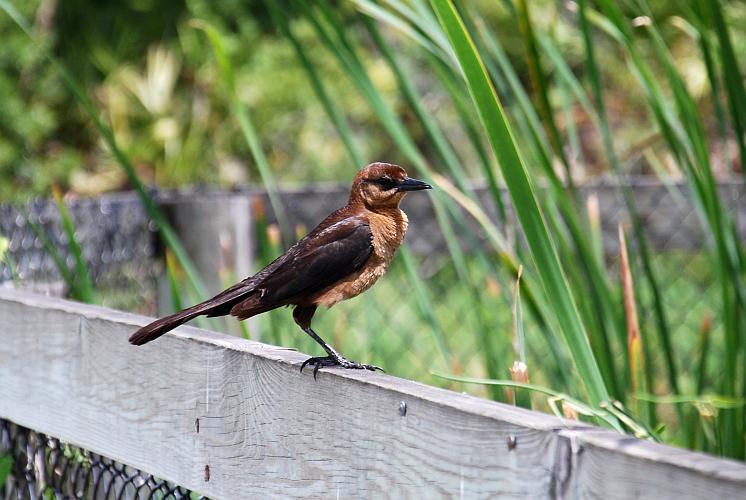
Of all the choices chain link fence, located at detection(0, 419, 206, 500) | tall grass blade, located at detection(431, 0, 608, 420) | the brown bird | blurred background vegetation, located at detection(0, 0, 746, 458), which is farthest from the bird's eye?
tall grass blade, located at detection(431, 0, 608, 420)

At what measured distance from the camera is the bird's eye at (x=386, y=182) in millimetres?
2107

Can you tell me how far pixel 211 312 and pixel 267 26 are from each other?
26.0ft

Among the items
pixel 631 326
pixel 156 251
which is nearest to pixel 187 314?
pixel 631 326

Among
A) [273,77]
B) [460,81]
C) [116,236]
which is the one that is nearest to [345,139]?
[460,81]

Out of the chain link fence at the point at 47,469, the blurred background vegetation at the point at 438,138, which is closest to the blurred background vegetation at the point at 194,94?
the blurred background vegetation at the point at 438,138

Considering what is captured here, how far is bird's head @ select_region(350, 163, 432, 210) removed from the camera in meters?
2.10

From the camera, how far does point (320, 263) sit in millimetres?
1850

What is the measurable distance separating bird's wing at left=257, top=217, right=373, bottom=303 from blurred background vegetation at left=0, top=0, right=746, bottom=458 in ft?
0.33

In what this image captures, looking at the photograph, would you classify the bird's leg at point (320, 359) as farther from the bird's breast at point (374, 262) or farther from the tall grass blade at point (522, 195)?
the tall grass blade at point (522, 195)

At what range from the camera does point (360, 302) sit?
554 cm

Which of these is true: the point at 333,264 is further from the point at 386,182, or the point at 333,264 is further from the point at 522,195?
the point at 522,195

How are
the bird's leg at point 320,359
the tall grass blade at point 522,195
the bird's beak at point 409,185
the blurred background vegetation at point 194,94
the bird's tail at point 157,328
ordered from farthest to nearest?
the blurred background vegetation at point 194,94 → the bird's beak at point 409,185 → the bird's tail at point 157,328 → the bird's leg at point 320,359 → the tall grass blade at point 522,195

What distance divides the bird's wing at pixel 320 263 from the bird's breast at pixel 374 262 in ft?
0.06

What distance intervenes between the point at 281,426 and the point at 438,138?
2.20ft
